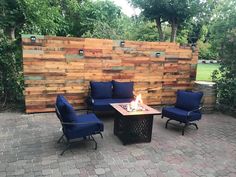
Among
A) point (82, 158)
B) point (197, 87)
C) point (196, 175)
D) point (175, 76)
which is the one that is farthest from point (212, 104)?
point (82, 158)

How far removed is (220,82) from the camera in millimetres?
7285

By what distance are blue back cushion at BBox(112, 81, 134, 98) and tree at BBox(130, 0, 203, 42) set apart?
669 cm

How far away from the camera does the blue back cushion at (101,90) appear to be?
6.25 m

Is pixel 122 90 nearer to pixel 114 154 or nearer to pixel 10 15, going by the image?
pixel 114 154

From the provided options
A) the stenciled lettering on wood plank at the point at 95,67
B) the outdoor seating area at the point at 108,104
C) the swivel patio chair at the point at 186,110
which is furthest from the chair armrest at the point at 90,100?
the swivel patio chair at the point at 186,110

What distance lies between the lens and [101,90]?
6.29 m

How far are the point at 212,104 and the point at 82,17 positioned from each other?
38.9 ft

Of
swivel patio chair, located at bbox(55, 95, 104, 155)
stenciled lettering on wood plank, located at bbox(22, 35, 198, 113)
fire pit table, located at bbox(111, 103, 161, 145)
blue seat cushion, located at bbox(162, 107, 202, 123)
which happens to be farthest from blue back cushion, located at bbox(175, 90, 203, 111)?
swivel patio chair, located at bbox(55, 95, 104, 155)

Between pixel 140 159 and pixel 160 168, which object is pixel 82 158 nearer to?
pixel 140 159

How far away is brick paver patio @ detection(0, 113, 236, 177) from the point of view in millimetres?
3658

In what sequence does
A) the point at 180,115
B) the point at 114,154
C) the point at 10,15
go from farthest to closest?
the point at 10,15
the point at 180,115
the point at 114,154

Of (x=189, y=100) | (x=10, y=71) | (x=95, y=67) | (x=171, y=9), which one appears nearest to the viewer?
(x=189, y=100)

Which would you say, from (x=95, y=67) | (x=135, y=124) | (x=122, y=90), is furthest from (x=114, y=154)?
(x=95, y=67)

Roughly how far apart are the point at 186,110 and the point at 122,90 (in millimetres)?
1775
